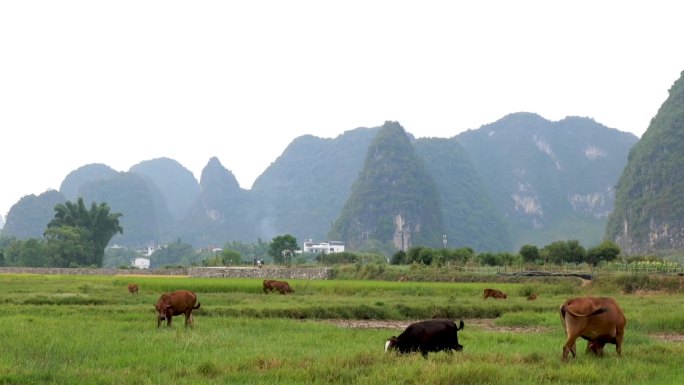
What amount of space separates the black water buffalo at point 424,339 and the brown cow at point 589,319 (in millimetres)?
1712

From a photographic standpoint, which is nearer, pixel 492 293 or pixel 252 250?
pixel 492 293

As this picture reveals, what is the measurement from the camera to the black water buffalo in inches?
375

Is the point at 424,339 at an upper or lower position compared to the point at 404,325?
upper

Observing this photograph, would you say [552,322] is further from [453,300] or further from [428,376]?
[428,376]

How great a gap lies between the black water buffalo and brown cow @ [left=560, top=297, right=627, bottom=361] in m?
1.71

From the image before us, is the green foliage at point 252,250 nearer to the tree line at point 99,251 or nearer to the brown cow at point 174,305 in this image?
the tree line at point 99,251

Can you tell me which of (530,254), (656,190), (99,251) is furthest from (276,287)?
(656,190)

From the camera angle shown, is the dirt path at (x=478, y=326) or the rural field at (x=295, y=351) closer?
the rural field at (x=295, y=351)

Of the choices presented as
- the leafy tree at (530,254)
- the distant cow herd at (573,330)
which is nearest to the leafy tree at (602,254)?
the leafy tree at (530,254)

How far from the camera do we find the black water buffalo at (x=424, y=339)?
31.2 feet

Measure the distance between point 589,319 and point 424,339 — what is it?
235 cm

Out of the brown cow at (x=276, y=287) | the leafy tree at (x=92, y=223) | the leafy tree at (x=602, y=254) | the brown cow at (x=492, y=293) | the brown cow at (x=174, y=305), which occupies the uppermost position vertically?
the leafy tree at (x=92, y=223)

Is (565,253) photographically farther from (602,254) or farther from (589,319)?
(589,319)

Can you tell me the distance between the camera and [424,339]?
31.3 feet
